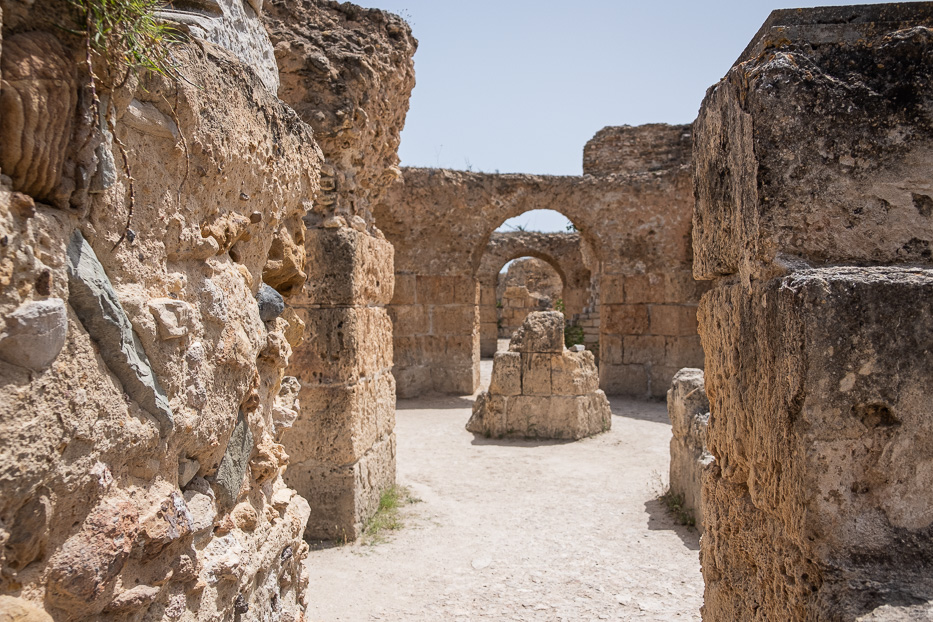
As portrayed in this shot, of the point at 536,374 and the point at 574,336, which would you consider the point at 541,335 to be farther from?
the point at 574,336

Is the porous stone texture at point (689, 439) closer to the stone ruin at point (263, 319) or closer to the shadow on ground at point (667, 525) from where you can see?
the shadow on ground at point (667, 525)

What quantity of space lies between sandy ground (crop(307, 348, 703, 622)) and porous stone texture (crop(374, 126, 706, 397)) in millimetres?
3675

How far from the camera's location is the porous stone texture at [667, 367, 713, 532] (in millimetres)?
4820

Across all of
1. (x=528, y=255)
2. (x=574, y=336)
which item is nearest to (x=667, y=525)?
(x=574, y=336)

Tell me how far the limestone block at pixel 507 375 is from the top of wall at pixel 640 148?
5.72m

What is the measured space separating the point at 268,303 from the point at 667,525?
380cm

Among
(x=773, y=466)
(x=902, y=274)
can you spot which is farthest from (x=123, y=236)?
(x=902, y=274)

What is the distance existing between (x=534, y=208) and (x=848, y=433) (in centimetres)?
941

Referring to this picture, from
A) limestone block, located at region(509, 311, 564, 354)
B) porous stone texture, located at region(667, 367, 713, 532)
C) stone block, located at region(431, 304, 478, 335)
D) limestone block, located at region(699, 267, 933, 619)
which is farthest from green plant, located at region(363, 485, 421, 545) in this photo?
stone block, located at region(431, 304, 478, 335)

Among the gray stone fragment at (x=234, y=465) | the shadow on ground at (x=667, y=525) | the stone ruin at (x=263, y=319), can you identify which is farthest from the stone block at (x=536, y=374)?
the gray stone fragment at (x=234, y=465)

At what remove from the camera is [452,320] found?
1078cm

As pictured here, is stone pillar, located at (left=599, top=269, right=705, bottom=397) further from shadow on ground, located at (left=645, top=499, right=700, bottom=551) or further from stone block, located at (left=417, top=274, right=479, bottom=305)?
shadow on ground, located at (left=645, top=499, right=700, bottom=551)

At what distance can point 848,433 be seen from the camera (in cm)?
168

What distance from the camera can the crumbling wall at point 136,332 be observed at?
3.45ft
